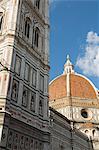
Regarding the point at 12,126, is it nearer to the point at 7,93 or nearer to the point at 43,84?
the point at 7,93

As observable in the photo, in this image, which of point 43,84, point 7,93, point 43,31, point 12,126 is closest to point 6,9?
point 43,31

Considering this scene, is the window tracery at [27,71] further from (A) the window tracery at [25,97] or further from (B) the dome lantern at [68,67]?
(B) the dome lantern at [68,67]

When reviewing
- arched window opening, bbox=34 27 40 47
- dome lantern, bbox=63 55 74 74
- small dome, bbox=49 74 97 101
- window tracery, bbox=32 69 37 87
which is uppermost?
dome lantern, bbox=63 55 74 74

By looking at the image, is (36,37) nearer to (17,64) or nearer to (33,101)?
(17,64)

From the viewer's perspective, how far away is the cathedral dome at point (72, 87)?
4022cm

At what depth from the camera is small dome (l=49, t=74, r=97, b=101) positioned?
132 feet

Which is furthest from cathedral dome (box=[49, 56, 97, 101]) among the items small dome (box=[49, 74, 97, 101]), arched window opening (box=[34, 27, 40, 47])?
arched window opening (box=[34, 27, 40, 47])

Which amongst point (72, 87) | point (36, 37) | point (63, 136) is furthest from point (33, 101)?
point (72, 87)

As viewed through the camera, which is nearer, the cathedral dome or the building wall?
the building wall

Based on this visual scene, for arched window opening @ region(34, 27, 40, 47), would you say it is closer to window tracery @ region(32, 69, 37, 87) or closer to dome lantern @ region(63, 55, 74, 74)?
window tracery @ region(32, 69, 37, 87)

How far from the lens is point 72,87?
41.8 meters

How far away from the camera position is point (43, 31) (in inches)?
803

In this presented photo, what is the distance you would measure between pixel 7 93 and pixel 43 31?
9239 millimetres

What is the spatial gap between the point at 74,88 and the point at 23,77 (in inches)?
1078
